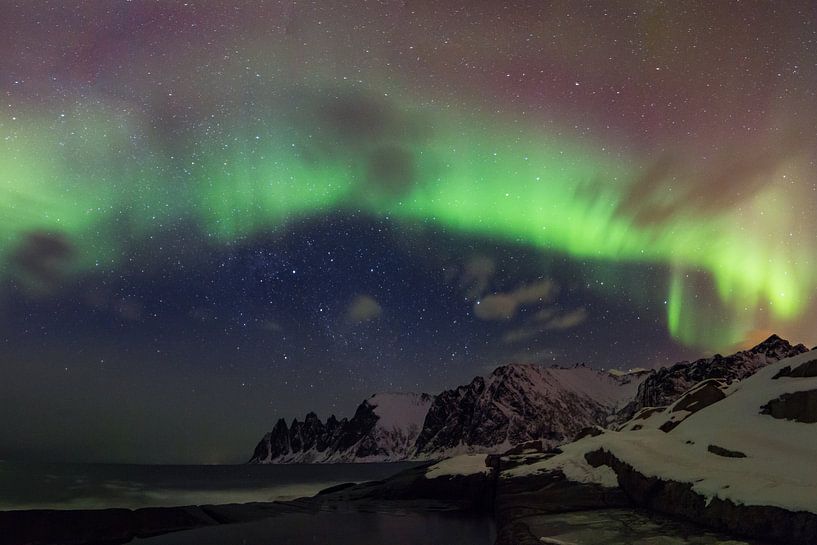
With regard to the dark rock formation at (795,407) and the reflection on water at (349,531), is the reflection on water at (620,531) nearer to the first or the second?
the reflection on water at (349,531)

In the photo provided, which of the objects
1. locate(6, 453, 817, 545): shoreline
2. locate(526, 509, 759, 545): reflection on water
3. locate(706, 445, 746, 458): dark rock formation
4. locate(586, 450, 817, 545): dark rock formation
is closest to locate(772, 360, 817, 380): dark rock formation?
locate(706, 445, 746, 458): dark rock formation

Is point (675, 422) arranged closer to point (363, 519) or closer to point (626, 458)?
point (626, 458)

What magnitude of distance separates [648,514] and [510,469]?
25.7 meters

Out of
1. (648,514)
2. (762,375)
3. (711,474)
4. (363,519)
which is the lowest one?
(363,519)

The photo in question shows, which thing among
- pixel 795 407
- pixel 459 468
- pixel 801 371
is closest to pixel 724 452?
pixel 795 407

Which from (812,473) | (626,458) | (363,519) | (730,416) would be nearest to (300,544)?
(363,519)

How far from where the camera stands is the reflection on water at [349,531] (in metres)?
32.0

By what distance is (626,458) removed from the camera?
37062mm

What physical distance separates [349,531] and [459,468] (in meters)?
26.8

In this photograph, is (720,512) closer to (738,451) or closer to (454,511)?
(738,451)

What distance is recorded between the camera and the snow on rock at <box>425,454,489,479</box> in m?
58.7

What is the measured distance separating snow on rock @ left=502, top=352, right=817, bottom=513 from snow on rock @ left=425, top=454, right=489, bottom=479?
8152 millimetres

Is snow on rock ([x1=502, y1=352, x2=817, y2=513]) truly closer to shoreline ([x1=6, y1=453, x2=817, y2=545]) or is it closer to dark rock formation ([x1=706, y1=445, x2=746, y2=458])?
dark rock formation ([x1=706, y1=445, x2=746, y2=458])

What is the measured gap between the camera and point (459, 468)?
60.4 metres
